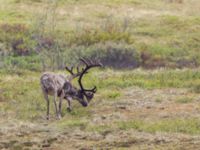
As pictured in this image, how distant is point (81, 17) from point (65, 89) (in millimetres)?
19385

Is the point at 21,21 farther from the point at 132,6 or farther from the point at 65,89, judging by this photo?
the point at 65,89

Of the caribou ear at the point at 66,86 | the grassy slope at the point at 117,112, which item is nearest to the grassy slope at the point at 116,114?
the grassy slope at the point at 117,112

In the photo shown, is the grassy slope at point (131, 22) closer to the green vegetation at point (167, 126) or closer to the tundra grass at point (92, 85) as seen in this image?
the tundra grass at point (92, 85)

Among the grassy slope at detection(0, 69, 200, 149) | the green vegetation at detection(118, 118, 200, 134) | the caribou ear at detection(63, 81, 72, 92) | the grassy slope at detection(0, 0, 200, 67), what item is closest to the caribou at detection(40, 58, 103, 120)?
the caribou ear at detection(63, 81, 72, 92)

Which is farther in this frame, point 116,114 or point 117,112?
point 117,112

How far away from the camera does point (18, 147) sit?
1506 cm

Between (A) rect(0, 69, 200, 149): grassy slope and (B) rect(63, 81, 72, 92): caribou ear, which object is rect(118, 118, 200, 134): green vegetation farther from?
(B) rect(63, 81, 72, 92): caribou ear

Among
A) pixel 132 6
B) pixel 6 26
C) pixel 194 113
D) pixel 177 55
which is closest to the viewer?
pixel 194 113

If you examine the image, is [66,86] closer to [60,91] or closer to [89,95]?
[60,91]

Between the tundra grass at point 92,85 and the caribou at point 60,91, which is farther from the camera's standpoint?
the tundra grass at point 92,85

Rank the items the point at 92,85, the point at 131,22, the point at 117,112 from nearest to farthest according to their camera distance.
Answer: the point at 117,112, the point at 92,85, the point at 131,22

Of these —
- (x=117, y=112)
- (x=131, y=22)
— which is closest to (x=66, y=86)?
(x=117, y=112)


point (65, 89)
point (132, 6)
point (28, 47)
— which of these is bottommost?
point (65, 89)

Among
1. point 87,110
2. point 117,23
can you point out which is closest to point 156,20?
point 117,23
